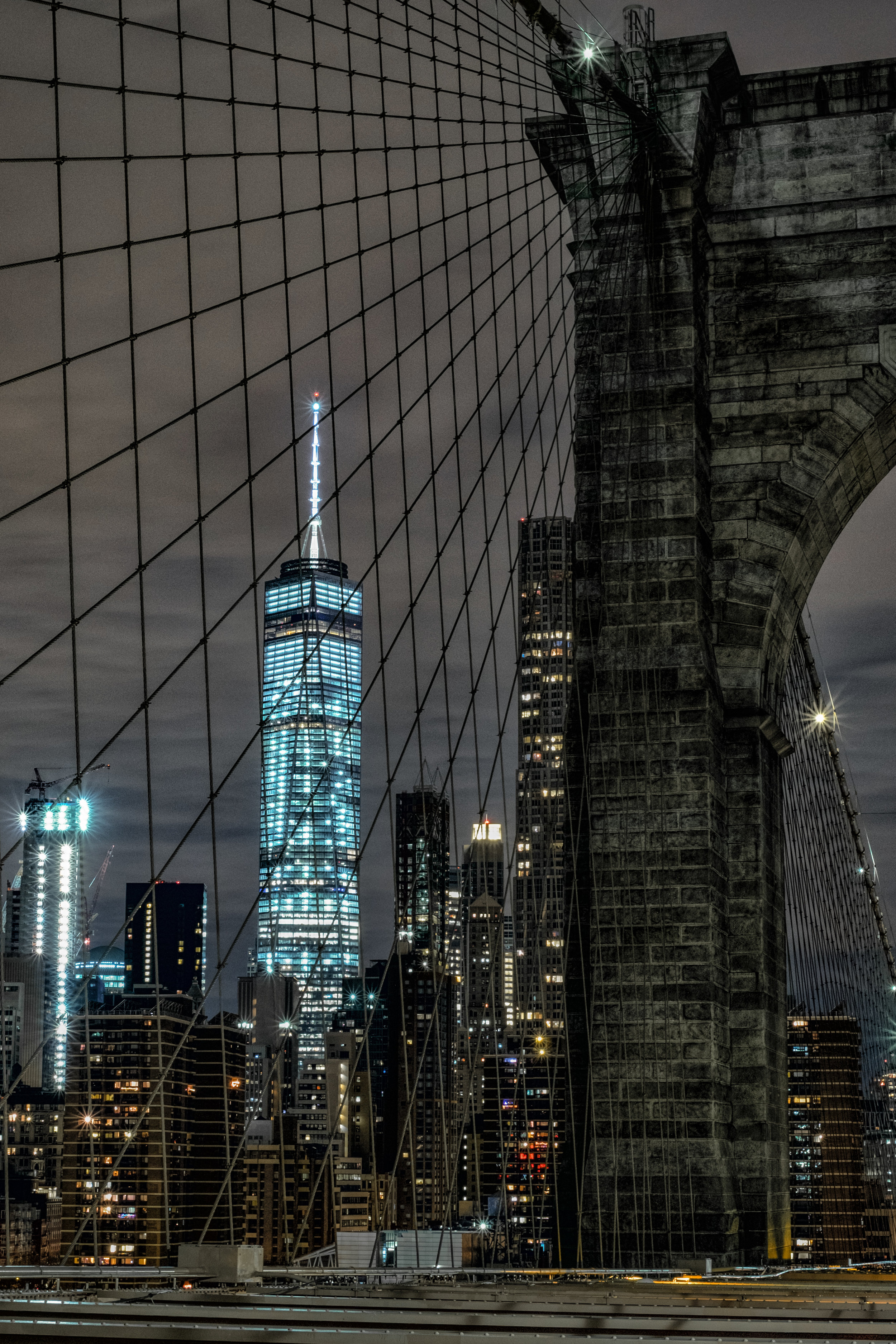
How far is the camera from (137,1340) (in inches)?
180

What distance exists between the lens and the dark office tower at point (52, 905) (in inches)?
354

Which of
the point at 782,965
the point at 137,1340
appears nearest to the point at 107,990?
the point at 782,965

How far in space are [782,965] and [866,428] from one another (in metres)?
4.55

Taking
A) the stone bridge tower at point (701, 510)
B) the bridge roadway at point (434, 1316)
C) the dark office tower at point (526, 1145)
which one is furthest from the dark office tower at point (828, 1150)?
the bridge roadway at point (434, 1316)

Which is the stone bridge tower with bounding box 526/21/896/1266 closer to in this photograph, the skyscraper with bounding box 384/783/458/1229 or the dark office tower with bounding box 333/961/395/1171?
the skyscraper with bounding box 384/783/458/1229

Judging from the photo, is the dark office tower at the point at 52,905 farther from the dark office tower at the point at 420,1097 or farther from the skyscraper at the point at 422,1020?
the dark office tower at the point at 420,1097

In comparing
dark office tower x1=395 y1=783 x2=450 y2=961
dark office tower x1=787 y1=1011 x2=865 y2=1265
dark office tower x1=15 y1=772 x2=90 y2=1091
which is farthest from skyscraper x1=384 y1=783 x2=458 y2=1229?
dark office tower x1=787 y1=1011 x2=865 y2=1265

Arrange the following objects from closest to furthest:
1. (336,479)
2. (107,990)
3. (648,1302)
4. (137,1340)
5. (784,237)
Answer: (137,1340) < (648,1302) < (336,479) < (784,237) < (107,990)

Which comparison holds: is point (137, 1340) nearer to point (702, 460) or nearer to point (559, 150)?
point (702, 460)

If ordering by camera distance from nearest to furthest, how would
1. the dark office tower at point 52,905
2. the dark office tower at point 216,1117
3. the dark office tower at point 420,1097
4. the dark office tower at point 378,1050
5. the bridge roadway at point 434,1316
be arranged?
the bridge roadway at point 434,1316 → the dark office tower at point 52,905 → the dark office tower at point 216,1117 → the dark office tower at point 420,1097 → the dark office tower at point 378,1050

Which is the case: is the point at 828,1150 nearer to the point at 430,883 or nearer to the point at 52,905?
the point at 52,905

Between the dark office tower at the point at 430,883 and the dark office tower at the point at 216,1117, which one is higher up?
the dark office tower at the point at 430,883

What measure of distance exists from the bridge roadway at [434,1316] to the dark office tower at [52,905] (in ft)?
4.67

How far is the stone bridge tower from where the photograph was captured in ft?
42.0
